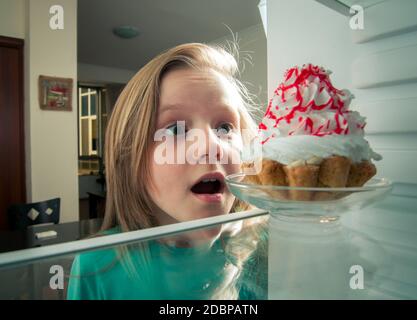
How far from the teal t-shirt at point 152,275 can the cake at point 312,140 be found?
0.09m

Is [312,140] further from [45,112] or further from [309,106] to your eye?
[45,112]

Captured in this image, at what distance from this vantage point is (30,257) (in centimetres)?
20

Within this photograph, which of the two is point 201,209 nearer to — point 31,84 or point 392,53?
point 392,53

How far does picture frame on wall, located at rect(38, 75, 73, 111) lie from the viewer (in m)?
1.61

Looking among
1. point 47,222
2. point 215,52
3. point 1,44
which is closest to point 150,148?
point 215,52

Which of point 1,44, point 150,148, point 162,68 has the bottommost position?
point 150,148

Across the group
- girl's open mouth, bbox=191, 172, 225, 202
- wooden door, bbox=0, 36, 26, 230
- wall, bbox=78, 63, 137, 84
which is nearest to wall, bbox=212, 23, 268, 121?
girl's open mouth, bbox=191, 172, 225, 202

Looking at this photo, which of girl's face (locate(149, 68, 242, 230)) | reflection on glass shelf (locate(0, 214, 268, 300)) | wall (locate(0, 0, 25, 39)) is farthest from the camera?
wall (locate(0, 0, 25, 39))

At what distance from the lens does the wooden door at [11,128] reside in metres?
1.61

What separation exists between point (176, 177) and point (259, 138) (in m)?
0.25

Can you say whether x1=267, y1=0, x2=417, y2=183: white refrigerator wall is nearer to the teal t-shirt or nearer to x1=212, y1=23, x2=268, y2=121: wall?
the teal t-shirt

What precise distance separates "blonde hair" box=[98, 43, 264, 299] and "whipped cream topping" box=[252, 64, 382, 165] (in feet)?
1.00

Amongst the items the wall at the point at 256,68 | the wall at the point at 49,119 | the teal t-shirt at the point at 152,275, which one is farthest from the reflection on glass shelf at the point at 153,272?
the wall at the point at 49,119

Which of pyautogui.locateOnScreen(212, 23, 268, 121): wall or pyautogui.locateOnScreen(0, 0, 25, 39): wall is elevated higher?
pyautogui.locateOnScreen(0, 0, 25, 39): wall
